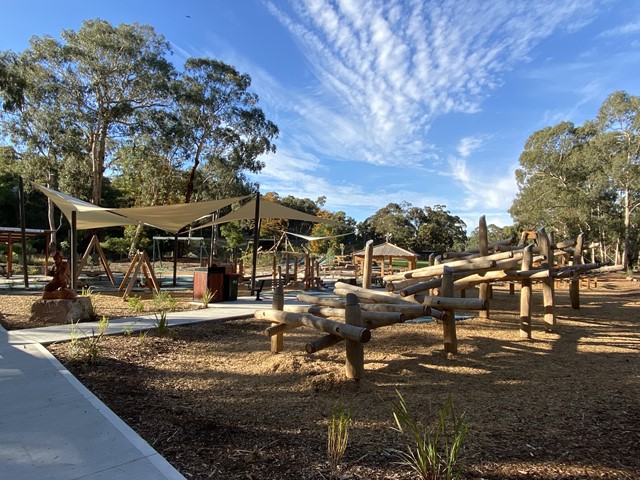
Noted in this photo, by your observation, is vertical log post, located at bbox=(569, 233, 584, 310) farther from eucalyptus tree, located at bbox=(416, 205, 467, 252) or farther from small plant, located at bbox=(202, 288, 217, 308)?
eucalyptus tree, located at bbox=(416, 205, 467, 252)

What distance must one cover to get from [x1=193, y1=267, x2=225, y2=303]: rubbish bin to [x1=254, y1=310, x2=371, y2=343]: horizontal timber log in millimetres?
5543

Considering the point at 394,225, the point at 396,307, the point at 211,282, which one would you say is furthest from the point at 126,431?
the point at 394,225

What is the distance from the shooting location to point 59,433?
274cm

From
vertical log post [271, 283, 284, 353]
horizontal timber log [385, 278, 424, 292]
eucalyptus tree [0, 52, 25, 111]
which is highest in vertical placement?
eucalyptus tree [0, 52, 25, 111]

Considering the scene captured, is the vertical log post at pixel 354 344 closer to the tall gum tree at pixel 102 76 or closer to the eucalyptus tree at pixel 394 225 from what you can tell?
the tall gum tree at pixel 102 76

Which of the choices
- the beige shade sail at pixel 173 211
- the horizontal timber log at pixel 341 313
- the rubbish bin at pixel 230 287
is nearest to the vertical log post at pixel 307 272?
the rubbish bin at pixel 230 287

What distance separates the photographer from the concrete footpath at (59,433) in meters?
2.27

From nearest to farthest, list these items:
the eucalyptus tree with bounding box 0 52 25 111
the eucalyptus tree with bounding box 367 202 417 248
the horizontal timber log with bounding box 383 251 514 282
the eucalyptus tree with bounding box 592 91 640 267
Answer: the horizontal timber log with bounding box 383 251 514 282 → the eucalyptus tree with bounding box 0 52 25 111 → the eucalyptus tree with bounding box 592 91 640 267 → the eucalyptus tree with bounding box 367 202 417 248

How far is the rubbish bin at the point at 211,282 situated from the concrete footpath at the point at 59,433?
571 cm

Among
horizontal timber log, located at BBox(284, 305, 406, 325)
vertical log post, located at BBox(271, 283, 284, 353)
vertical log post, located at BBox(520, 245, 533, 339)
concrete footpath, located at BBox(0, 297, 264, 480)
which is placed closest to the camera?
concrete footpath, located at BBox(0, 297, 264, 480)

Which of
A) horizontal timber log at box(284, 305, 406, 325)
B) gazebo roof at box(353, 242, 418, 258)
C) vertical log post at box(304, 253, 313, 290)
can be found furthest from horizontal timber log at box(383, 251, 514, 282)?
gazebo roof at box(353, 242, 418, 258)

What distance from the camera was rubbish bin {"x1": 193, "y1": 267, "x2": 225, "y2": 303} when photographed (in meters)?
10.4

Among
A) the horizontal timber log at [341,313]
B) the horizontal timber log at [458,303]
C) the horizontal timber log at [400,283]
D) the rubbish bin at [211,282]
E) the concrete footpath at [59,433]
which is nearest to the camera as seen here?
the concrete footpath at [59,433]

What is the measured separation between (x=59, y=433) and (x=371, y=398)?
2447 millimetres
